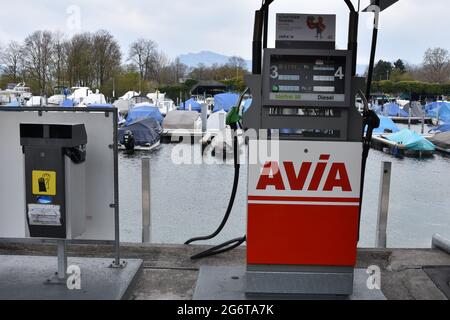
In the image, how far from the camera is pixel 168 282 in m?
3.79

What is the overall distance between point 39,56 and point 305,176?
2961cm

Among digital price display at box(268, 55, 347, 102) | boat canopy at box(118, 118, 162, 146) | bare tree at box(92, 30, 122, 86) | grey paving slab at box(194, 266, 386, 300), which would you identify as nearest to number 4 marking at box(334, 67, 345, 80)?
digital price display at box(268, 55, 347, 102)

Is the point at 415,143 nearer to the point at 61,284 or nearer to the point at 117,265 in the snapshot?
the point at 117,265

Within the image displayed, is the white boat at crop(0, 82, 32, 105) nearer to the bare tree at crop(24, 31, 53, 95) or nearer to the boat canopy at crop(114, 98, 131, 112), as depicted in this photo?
the bare tree at crop(24, 31, 53, 95)

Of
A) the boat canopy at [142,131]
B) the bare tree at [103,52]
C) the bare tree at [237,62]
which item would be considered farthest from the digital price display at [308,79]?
the bare tree at [237,62]

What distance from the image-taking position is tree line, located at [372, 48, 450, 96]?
6244 cm

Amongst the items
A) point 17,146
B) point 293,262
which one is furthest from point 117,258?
point 293,262

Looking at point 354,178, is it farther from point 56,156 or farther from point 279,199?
point 56,156

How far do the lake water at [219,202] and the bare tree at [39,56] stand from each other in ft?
26.3

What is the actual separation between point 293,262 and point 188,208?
952 cm

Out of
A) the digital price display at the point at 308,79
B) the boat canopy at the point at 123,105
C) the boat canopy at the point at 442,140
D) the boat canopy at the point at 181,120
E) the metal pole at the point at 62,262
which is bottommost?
the boat canopy at the point at 442,140

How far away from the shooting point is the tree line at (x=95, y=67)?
24364mm

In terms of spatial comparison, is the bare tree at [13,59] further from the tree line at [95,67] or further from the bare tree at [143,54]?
the bare tree at [143,54]

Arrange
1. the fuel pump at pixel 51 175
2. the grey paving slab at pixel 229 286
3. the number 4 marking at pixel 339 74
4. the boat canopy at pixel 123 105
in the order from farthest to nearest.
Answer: the boat canopy at pixel 123 105 → the grey paving slab at pixel 229 286 → the fuel pump at pixel 51 175 → the number 4 marking at pixel 339 74
